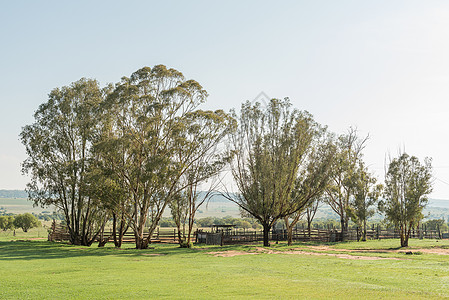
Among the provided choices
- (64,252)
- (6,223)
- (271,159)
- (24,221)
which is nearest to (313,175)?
(271,159)

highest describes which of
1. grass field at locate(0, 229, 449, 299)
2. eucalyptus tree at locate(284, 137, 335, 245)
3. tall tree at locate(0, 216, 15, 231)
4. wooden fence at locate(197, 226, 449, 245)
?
eucalyptus tree at locate(284, 137, 335, 245)

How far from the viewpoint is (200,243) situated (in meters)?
41.9

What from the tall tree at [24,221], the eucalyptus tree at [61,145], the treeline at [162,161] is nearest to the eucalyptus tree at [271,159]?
the treeline at [162,161]

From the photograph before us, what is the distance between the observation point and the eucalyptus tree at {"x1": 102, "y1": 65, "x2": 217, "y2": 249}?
30359 millimetres

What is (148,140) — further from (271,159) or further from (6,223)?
(6,223)

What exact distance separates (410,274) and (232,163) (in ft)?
74.6

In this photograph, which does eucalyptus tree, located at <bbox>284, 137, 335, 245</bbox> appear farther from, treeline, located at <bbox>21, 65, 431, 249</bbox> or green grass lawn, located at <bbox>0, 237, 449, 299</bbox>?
green grass lawn, located at <bbox>0, 237, 449, 299</bbox>

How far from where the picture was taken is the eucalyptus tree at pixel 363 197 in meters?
44.5

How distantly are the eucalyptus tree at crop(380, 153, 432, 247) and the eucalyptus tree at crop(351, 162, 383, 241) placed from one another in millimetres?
7307

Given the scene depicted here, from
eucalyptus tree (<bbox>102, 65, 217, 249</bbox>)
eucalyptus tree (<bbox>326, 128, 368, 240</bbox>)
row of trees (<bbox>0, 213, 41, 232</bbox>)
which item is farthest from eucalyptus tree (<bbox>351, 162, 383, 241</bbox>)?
row of trees (<bbox>0, 213, 41, 232</bbox>)

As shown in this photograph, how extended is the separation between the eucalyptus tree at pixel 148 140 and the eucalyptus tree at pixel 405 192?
1942 cm

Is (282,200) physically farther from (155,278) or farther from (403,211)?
(155,278)

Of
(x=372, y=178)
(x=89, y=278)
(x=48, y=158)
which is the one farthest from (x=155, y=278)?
(x=372, y=178)

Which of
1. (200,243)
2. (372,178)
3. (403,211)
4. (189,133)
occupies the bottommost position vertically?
(200,243)
